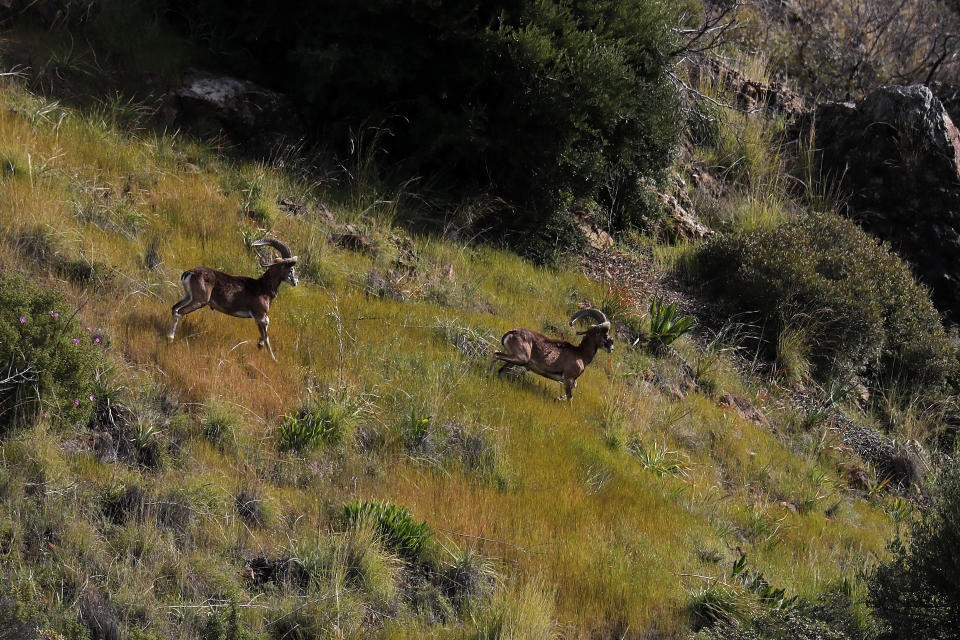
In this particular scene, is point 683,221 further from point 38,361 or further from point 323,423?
point 38,361

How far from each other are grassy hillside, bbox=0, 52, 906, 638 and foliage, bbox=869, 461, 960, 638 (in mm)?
961

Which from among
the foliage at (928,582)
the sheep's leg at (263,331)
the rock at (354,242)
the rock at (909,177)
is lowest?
the rock at (354,242)

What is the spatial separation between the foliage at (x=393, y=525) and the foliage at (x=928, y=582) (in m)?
3.36

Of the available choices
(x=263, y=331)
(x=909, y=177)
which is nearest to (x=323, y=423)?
(x=263, y=331)

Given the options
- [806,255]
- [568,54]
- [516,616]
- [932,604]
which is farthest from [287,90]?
[932,604]

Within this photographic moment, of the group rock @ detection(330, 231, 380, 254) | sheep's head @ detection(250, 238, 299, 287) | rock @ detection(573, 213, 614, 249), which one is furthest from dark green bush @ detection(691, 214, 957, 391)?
sheep's head @ detection(250, 238, 299, 287)

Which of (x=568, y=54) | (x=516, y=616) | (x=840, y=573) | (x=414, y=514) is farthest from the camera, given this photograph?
(x=568, y=54)

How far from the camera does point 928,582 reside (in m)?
6.10

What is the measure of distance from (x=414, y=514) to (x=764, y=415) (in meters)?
6.15

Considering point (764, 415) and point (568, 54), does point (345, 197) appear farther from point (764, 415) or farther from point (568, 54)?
point (764, 415)

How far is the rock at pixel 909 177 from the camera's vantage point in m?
15.5

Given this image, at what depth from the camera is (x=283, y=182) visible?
10.6 metres

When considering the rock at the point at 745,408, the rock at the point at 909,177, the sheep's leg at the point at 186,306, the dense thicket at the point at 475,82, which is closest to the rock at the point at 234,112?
the dense thicket at the point at 475,82

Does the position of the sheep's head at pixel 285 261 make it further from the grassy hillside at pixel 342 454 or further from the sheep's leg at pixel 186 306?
the grassy hillside at pixel 342 454
